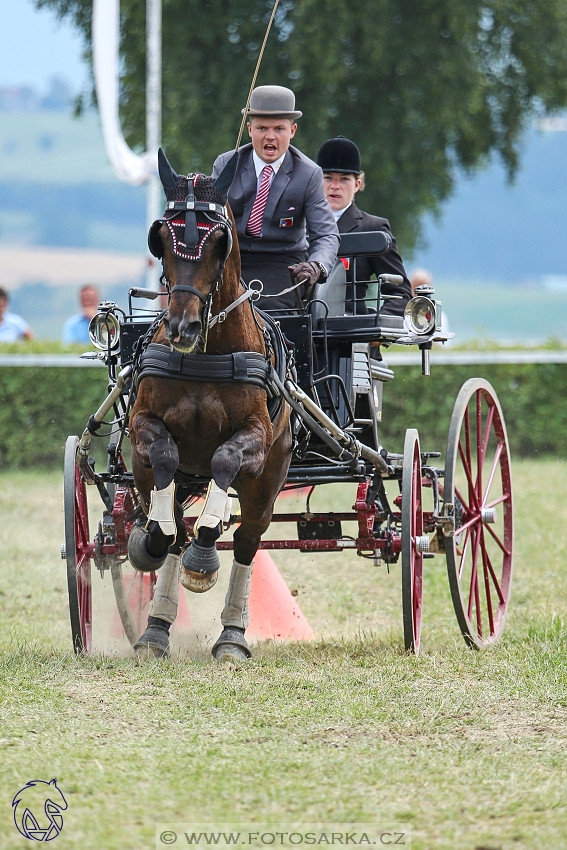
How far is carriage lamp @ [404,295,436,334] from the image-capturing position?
632 centimetres

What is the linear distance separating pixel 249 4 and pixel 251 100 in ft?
57.5

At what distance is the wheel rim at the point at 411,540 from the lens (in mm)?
5949

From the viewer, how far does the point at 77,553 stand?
6.05 m

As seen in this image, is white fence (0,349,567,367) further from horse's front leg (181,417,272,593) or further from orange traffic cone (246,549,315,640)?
horse's front leg (181,417,272,593)

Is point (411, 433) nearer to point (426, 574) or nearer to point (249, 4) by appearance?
point (426, 574)

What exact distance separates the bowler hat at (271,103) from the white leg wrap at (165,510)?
1872mm

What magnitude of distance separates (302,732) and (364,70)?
750 inches

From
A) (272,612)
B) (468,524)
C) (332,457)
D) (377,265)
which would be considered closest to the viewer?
(332,457)

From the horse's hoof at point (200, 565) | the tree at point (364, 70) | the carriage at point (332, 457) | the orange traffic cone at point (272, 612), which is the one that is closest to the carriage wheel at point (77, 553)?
the carriage at point (332, 457)

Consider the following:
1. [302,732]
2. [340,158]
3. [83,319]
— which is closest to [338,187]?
[340,158]

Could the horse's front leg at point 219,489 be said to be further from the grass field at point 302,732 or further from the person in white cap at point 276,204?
the person in white cap at point 276,204

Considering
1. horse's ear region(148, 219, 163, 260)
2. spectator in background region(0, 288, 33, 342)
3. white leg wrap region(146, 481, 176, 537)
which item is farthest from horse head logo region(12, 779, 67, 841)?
spectator in background region(0, 288, 33, 342)

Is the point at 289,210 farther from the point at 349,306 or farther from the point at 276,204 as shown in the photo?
the point at 349,306

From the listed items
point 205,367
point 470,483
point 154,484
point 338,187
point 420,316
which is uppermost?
point 338,187
